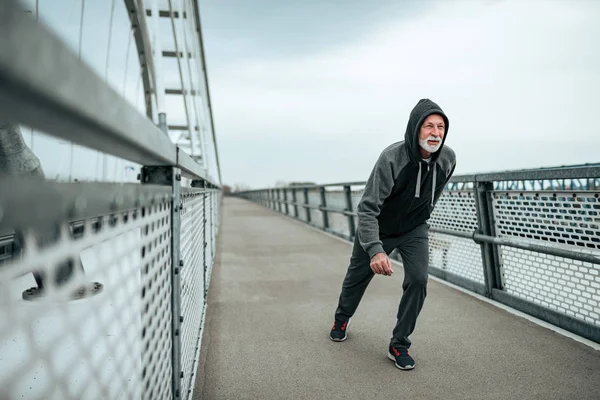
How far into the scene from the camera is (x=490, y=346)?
3145mm

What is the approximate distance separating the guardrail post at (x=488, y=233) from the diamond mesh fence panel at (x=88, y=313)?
3.54 metres

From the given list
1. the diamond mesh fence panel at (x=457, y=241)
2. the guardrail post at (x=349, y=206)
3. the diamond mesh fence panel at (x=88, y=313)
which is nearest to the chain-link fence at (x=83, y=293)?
the diamond mesh fence panel at (x=88, y=313)

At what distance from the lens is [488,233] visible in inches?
168

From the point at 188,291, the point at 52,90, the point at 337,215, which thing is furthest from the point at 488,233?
the point at 337,215

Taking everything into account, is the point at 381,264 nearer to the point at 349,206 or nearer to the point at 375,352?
the point at 375,352

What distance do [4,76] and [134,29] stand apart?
14955 millimetres

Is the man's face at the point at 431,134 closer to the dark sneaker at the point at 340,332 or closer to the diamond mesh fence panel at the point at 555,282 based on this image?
the dark sneaker at the point at 340,332

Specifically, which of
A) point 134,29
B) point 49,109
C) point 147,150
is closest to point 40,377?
point 49,109

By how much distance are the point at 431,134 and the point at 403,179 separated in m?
0.34

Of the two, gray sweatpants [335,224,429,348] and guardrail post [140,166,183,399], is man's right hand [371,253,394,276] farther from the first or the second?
guardrail post [140,166,183,399]

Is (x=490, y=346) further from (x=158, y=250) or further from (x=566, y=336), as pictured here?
(x=158, y=250)

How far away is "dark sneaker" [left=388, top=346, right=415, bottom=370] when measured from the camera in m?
2.80

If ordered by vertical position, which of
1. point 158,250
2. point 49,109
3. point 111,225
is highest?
point 49,109

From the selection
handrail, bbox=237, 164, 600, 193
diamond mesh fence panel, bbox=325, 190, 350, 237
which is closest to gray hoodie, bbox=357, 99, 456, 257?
handrail, bbox=237, 164, 600, 193
